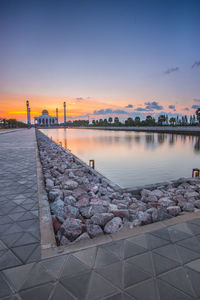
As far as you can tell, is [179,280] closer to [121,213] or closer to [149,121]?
[121,213]

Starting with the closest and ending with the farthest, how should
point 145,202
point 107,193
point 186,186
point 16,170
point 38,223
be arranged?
1. point 38,223
2. point 145,202
3. point 107,193
4. point 186,186
5. point 16,170

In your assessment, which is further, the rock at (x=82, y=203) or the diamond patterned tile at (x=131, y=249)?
the rock at (x=82, y=203)

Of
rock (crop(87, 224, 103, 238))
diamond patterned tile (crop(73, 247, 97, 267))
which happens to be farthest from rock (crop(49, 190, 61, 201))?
diamond patterned tile (crop(73, 247, 97, 267))

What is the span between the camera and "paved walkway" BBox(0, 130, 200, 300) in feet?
4.74

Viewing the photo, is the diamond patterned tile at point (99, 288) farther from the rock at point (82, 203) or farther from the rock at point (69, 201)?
the rock at point (69, 201)

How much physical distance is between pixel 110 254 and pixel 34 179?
11.0 ft

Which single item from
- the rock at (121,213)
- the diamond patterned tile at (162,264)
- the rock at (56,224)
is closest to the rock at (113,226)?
the rock at (121,213)

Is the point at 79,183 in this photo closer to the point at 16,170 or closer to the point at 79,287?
the point at 16,170

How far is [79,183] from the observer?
17.4 ft

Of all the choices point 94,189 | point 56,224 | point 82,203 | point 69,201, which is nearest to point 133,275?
point 56,224

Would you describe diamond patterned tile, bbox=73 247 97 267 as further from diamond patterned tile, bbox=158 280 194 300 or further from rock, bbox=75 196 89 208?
rock, bbox=75 196 89 208

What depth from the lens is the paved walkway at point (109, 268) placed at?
144 centimetres

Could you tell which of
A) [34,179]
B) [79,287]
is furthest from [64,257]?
[34,179]

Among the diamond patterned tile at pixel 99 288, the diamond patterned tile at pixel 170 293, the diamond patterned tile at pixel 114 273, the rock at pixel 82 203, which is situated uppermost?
the diamond patterned tile at pixel 114 273
